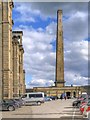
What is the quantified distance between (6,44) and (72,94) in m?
81.9

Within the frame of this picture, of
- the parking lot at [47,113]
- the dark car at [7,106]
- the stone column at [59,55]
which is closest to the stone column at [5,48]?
the dark car at [7,106]

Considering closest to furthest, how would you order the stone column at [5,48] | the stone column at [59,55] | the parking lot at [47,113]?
1. the parking lot at [47,113]
2. the stone column at [5,48]
3. the stone column at [59,55]

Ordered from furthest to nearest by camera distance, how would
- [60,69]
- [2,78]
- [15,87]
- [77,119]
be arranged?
[60,69], [15,87], [2,78], [77,119]

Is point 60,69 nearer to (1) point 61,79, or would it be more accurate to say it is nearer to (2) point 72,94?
(1) point 61,79

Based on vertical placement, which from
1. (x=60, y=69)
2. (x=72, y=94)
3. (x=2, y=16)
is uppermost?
(x=2, y=16)

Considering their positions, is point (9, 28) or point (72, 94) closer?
point (9, 28)

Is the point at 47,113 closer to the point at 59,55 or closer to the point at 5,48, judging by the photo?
the point at 5,48

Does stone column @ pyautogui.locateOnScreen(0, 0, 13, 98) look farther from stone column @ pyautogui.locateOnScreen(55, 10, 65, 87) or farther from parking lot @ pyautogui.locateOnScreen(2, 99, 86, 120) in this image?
stone column @ pyautogui.locateOnScreen(55, 10, 65, 87)

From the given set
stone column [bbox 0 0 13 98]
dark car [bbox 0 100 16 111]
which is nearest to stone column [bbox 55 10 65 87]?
stone column [bbox 0 0 13 98]

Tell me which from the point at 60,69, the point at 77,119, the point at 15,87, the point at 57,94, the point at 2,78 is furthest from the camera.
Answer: the point at 57,94

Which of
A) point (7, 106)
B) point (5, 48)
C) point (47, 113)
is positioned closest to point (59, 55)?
point (5, 48)

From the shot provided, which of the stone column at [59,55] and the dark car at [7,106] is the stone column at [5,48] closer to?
the dark car at [7,106]

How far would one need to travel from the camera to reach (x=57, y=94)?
474 feet

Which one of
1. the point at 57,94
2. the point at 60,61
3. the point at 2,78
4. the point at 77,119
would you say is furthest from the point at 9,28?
the point at 57,94
